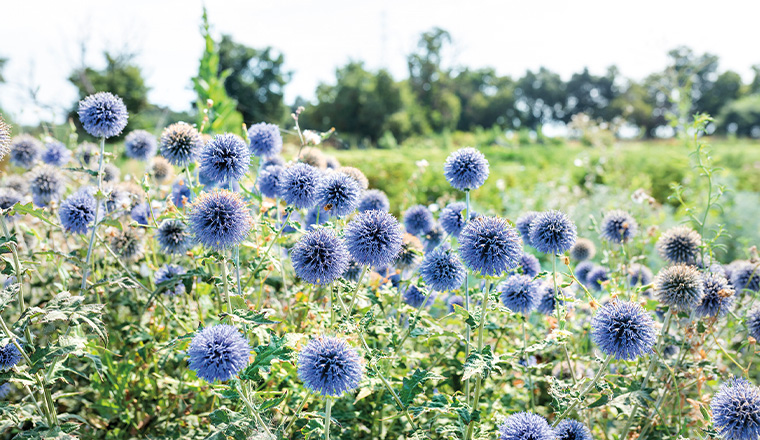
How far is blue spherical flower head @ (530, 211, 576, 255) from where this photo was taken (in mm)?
1955

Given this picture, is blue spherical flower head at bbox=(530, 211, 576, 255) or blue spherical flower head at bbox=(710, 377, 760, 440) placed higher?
blue spherical flower head at bbox=(530, 211, 576, 255)

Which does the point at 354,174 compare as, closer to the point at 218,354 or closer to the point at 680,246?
the point at 218,354

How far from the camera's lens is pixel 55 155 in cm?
329

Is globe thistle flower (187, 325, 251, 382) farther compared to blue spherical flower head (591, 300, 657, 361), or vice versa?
blue spherical flower head (591, 300, 657, 361)

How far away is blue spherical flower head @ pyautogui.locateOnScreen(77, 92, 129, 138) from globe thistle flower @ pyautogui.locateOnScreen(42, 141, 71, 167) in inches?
51.8

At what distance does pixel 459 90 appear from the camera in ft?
163

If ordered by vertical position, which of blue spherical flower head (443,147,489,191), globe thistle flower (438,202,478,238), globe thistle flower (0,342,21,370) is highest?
blue spherical flower head (443,147,489,191)

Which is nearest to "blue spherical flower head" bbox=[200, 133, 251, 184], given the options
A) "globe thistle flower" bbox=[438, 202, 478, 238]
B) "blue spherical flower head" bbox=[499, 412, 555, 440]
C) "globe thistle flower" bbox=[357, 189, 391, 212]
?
"globe thistle flower" bbox=[357, 189, 391, 212]

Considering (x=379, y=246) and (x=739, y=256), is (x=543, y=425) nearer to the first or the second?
(x=379, y=246)

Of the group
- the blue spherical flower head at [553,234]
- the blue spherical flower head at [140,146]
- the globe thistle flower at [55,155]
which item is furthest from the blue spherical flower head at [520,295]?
the globe thistle flower at [55,155]

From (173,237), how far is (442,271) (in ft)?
4.37

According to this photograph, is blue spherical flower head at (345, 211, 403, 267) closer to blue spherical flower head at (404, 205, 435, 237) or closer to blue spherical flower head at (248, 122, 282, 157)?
blue spherical flower head at (404, 205, 435, 237)

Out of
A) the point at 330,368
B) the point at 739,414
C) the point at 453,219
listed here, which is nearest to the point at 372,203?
the point at 453,219

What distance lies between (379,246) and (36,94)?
2.96 metres
